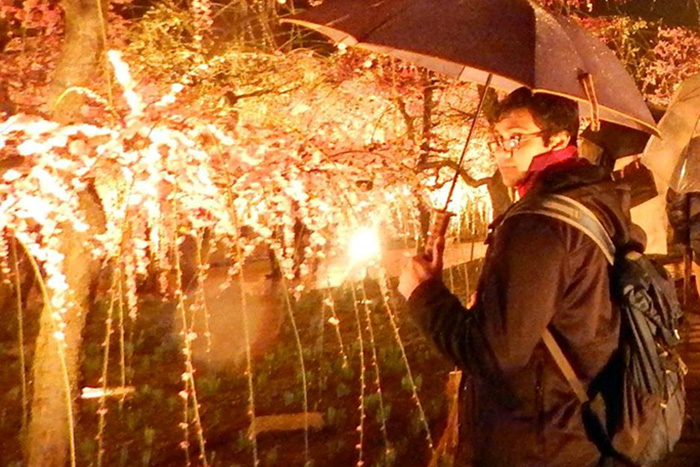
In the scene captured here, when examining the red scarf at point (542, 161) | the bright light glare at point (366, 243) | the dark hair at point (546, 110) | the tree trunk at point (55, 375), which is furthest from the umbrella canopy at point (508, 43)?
the tree trunk at point (55, 375)

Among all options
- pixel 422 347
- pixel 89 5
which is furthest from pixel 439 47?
pixel 422 347

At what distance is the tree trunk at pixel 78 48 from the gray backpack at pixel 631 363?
3280 mm

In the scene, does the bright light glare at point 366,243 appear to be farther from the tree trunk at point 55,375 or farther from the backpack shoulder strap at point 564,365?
the backpack shoulder strap at point 564,365

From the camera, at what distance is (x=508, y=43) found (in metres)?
2.74

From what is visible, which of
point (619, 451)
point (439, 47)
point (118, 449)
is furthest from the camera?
point (118, 449)

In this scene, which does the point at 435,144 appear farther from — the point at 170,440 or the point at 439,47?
the point at 439,47

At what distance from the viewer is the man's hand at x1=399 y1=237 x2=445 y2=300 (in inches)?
97.7

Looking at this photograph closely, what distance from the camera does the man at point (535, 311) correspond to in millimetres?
2223

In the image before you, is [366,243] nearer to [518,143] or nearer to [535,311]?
[518,143]

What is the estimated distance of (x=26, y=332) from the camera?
1251 centimetres

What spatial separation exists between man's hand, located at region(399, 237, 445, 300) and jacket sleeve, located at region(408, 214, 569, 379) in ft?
0.62

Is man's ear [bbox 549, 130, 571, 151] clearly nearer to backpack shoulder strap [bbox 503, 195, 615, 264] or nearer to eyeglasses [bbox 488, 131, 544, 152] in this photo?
eyeglasses [bbox 488, 131, 544, 152]

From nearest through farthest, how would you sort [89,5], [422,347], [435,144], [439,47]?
[439,47] → [89,5] → [435,144] → [422,347]

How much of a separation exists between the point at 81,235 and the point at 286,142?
130cm
